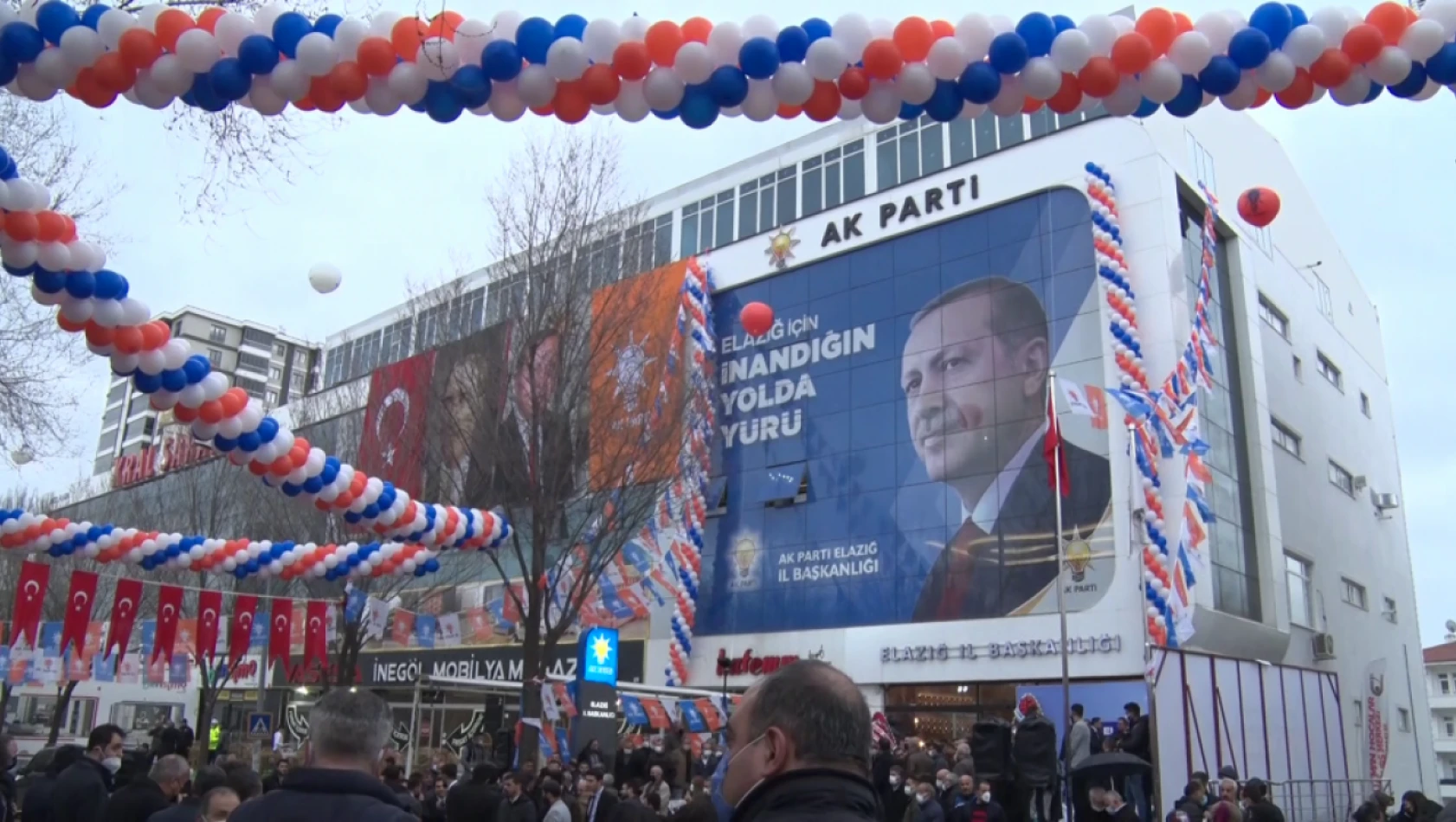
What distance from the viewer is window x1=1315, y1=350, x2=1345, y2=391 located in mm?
34219

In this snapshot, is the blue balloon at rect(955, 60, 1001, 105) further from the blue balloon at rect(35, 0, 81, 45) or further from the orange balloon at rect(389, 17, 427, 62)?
the blue balloon at rect(35, 0, 81, 45)

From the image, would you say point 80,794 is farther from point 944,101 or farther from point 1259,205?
point 1259,205

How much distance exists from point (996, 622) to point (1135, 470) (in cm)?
456

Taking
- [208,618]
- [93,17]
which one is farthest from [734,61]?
[208,618]

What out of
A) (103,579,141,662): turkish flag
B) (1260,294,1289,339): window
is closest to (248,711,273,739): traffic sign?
(103,579,141,662): turkish flag

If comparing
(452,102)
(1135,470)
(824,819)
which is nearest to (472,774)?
(452,102)

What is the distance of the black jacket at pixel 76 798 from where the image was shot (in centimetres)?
625

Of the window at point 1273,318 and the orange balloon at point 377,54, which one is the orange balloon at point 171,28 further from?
the window at point 1273,318

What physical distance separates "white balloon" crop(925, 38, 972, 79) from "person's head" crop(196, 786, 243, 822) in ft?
15.4

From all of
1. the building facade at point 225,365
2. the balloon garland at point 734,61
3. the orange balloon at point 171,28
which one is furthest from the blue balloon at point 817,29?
the building facade at point 225,365

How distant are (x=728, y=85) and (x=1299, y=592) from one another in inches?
1087

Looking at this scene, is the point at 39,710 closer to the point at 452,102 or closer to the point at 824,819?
the point at 452,102

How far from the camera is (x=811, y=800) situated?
2.02 metres

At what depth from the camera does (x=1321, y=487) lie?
32.0 meters
